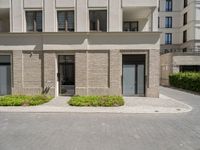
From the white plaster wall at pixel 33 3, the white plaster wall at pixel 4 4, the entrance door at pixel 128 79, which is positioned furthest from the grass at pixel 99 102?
the white plaster wall at pixel 4 4

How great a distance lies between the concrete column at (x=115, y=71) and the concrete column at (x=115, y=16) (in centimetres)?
177

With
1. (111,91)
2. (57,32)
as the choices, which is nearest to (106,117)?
(111,91)

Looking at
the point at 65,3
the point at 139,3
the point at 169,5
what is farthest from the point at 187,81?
the point at 169,5

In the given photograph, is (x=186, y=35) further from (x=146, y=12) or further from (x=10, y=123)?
(x=10, y=123)

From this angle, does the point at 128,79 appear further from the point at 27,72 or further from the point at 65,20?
the point at 27,72

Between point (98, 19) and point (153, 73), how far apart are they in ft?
18.8

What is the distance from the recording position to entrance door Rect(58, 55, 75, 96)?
1486 centimetres

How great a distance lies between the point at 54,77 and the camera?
46.8 ft

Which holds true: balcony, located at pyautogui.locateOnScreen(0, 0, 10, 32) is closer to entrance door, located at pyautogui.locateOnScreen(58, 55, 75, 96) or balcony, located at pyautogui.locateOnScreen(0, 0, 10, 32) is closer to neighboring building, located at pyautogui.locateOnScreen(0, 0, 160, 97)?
neighboring building, located at pyautogui.locateOnScreen(0, 0, 160, 97)

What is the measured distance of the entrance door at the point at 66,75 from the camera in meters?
14.9

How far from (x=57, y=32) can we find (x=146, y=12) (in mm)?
7159

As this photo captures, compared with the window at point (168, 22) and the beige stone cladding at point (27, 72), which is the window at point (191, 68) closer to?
the beige stone cladding at point (27, 72)

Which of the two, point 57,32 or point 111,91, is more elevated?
point 57,32

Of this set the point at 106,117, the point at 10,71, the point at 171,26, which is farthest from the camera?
the point at 171,26
